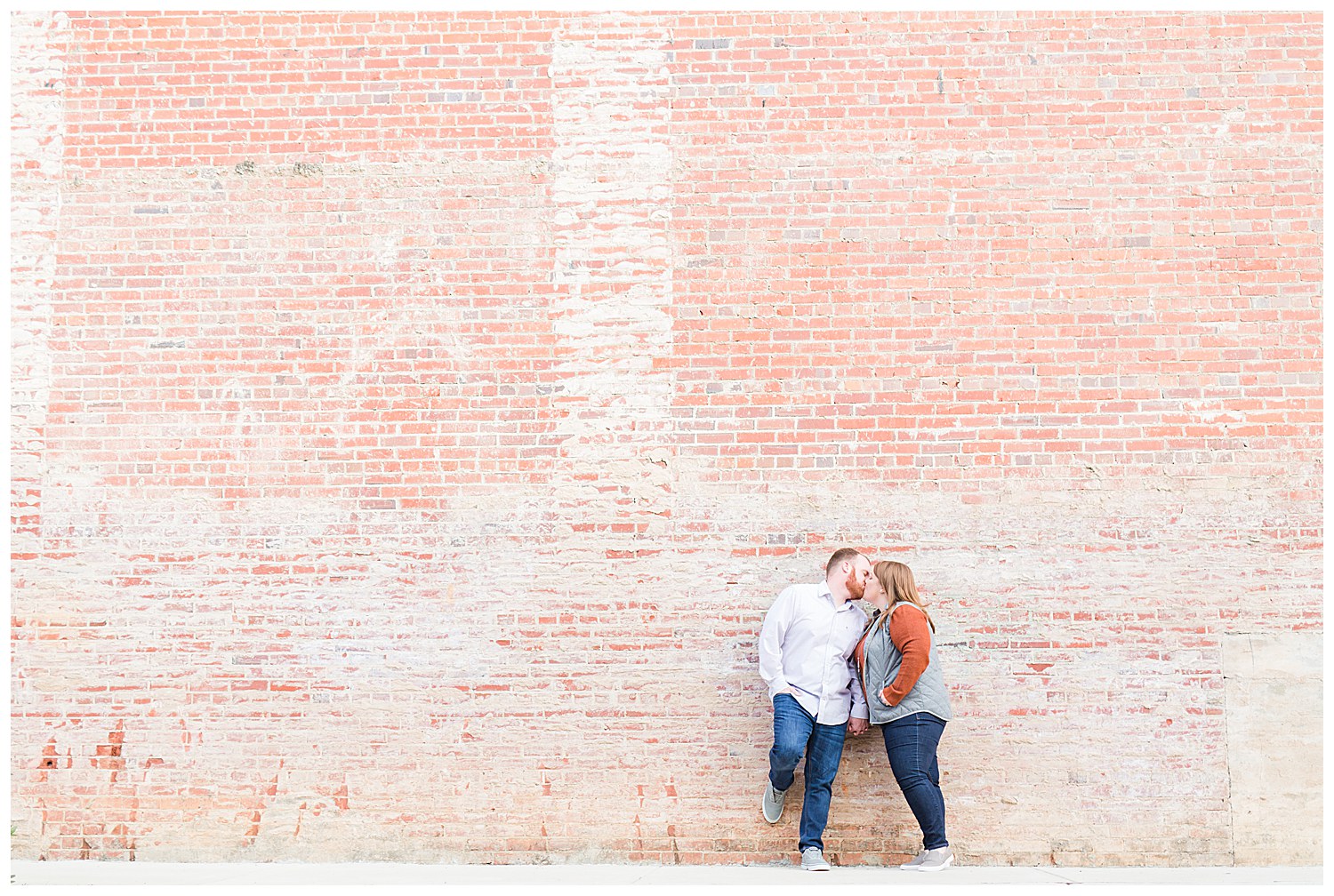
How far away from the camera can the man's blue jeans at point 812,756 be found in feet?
18.4

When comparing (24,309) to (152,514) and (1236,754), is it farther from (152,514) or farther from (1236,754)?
(1236,754)

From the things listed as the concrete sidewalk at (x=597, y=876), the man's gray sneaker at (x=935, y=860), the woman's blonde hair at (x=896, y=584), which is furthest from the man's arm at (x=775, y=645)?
the man's gray sneaker at (x=935, y=860)

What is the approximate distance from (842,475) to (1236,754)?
265cm

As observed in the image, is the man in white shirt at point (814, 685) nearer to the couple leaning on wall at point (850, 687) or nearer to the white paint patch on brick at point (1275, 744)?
the couple leaning on wall at point (850, 687)

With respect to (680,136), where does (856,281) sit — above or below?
below

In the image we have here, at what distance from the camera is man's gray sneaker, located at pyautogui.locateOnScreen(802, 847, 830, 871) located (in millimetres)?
5609

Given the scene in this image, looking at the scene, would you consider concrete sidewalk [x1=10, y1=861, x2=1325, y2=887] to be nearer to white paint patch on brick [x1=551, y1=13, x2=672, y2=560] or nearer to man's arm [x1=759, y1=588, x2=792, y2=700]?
man's arm [x1=759, y1=588, x2=792, y2=700]

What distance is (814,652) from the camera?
18.7 ft

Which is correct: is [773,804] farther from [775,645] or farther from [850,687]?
[775,645]

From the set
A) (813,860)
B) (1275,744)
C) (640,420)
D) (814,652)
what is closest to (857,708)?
(814,652)

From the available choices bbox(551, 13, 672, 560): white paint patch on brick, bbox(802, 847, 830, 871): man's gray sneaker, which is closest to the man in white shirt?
bbox(802, 847, 830, 871): man's gray sneaker

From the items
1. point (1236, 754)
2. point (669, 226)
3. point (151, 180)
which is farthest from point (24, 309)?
point (1236, 754)

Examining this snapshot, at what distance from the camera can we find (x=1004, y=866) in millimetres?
5785

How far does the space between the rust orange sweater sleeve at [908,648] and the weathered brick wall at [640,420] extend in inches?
17.1
